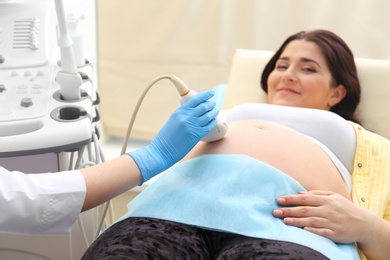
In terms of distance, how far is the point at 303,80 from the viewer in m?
1.86

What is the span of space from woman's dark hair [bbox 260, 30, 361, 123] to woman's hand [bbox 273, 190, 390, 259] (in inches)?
25.3

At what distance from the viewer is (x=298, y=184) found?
56.5 inches

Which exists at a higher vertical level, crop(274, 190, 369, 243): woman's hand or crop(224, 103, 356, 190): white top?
crop(224, 103, 356, 190): white top

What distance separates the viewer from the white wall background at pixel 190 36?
2.32m

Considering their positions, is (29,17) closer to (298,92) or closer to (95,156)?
(95,156)

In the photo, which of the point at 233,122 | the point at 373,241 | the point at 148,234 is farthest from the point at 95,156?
the point at 373,241

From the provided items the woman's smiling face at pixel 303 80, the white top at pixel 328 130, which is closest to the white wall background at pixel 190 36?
the woman's smiling face at pixel 303 80

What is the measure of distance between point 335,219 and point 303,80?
→ 65 cm

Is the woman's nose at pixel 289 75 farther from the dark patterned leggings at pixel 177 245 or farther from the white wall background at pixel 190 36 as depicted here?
the dark patterned leggings at pixel 177 245

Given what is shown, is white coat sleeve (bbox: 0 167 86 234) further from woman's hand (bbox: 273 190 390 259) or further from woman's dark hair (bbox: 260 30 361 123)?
woman's dark hair (bbox: 260 30 361 123)

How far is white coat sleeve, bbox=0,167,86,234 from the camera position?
Answer: 3.78 ft

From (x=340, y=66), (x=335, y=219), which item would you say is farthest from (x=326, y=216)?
(x=340, y=66)

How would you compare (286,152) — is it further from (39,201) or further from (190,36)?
(190,36)

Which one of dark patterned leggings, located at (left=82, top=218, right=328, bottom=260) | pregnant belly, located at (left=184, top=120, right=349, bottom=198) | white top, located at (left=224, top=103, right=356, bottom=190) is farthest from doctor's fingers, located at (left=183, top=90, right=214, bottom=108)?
white top, located at (left=224, top=103, right=356, bottom=190)
